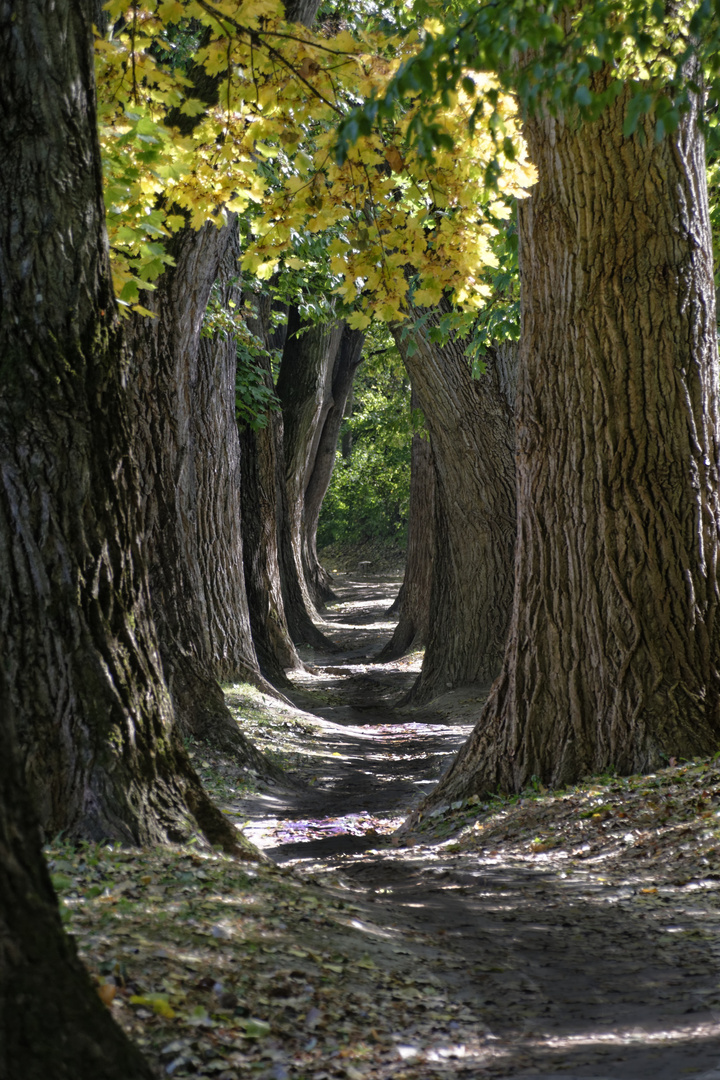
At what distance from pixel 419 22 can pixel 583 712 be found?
7.92 meters

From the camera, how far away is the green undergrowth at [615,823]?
5.02 m

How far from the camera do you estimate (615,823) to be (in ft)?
17.9

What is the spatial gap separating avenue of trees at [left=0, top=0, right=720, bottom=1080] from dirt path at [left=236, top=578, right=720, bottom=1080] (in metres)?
0.82

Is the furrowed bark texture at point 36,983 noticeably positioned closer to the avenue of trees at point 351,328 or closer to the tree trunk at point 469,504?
the avenue of trees at point 351,328

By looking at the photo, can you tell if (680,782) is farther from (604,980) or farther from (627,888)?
(604,980)

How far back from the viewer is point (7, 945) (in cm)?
199

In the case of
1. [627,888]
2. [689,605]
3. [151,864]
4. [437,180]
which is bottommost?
[627,888]

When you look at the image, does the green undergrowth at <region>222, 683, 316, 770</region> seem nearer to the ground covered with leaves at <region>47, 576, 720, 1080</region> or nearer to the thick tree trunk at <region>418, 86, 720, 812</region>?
the ground covered with leaves at <region>47, 576, 720, 1080</region>

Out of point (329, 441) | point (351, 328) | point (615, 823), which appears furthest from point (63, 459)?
point (329, 441)

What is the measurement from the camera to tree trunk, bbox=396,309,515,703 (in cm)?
1169

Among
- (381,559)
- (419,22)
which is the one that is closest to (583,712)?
(419,22)

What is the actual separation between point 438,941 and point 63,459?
2.48m

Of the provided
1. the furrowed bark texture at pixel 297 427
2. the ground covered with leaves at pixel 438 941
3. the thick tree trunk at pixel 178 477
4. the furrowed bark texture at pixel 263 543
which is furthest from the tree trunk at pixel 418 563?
the ground covered with leaves at pixel 438 941

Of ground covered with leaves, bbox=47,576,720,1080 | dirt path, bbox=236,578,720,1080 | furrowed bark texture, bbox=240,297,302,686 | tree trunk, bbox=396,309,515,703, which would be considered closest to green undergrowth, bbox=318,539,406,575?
furrowed bark texture, bbox=240,297,302,686
